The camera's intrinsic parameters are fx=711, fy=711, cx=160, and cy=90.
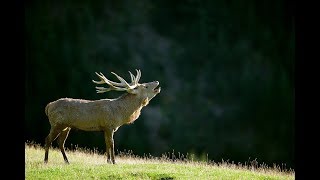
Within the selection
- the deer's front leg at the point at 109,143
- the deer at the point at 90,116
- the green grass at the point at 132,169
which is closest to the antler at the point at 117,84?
the deer at the point at 90,116

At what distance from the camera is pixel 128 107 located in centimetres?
1477

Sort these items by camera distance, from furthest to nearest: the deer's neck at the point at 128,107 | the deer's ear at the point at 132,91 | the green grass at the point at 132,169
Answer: the deer's ear at the point at 132,91, the deer's neck at the point at 128,107, the green grass at the point at 132,169

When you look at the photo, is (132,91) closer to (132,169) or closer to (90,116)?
(90,116)

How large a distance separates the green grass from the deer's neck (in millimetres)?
948

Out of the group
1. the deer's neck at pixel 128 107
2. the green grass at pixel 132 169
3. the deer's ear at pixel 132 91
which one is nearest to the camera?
the green grass at pixel 132 169

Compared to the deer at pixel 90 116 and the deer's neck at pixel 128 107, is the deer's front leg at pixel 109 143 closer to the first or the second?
the deer at pixel 90 116

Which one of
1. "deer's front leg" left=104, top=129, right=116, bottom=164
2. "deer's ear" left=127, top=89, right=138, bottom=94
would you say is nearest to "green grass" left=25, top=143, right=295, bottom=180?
"deer's front leg" left=104, top=129, right=116, bottom=164

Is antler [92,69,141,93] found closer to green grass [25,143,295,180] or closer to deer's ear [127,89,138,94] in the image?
deer's ear [127,89,138,94]

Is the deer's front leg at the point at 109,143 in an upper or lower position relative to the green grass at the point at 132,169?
upper

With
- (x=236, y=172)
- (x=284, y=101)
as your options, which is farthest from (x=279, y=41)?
(x=236, y=172)

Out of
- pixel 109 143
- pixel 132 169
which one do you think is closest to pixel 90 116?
pixel 109 143

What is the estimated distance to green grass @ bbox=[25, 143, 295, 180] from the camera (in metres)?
13.5

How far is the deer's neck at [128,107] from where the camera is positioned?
14.7m

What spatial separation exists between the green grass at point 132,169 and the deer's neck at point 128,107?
3.11 feet
